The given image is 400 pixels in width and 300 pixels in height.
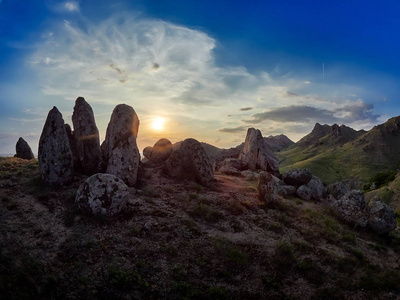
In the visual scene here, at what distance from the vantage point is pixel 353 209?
926 inches

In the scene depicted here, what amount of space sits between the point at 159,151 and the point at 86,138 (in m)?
10.1

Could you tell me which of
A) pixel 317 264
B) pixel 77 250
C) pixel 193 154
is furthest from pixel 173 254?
pixel 193 154

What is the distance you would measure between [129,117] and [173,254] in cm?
1522

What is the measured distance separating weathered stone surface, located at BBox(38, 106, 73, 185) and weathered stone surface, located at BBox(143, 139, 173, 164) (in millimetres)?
11990

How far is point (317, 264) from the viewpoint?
14.8 metres

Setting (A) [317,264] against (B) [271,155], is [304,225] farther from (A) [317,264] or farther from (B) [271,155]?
(B) [271,155]

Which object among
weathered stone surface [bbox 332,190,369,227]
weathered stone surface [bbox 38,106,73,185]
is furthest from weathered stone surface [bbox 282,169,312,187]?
weathered stone surface [bbox 38,106,73,185]

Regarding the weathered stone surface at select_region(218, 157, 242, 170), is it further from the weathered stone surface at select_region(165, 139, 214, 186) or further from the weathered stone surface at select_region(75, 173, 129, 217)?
the weathered stone surface at select_region(75, 173, 129, 217)

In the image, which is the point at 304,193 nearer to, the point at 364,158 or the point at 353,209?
the point at 353,209

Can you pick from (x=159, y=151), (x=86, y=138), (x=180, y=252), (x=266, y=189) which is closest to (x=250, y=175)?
(x=266, y=189)

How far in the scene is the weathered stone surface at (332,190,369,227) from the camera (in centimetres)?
2289

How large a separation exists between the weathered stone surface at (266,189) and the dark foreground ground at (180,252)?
200 cm

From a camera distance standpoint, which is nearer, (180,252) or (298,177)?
(180,252)

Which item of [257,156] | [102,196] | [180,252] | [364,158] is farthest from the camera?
[364,158]
